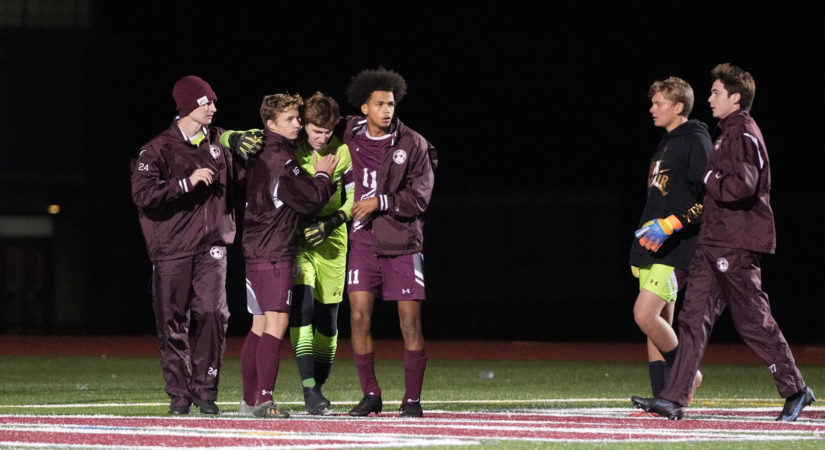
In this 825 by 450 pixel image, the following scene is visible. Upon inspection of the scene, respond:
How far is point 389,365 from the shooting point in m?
18.6

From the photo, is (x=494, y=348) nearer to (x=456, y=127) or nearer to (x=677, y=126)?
(x=456, y=127)

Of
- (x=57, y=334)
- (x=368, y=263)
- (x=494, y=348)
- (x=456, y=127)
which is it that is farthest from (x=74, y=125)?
(x=368, y=263)

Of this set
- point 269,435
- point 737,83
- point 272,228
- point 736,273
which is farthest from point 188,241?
point 737,83

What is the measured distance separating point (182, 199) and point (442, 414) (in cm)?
213

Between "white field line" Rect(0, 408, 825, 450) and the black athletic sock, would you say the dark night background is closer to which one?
the black athletic sock

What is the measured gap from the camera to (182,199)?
9.41 meters

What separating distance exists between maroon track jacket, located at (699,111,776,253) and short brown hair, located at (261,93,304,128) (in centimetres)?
255

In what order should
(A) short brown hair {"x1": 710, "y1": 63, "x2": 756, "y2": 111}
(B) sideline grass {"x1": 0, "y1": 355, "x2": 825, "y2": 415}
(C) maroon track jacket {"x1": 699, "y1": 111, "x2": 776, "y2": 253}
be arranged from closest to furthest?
(C) maroon track jacket {"x1": 699, "y1": 111, "x2": 776, "y2": 253}
(A) short brown hair {"x1": 710, "y1": 63, "x2": 756, "y2": 111}
(B) sideline grass {"x1": 0, "y1": 355, "x2": 825, "y2": 415}

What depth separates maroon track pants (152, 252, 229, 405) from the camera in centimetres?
929

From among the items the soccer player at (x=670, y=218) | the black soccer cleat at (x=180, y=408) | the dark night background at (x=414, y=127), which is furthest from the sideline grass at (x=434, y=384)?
the dark night background at (x=414, y=127)

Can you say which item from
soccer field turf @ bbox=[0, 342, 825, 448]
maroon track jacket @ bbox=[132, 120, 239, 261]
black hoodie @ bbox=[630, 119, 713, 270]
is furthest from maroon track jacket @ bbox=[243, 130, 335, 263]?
black hoodie @ bbox=[630, 119, 713, 270]

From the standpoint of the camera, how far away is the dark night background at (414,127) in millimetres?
31328

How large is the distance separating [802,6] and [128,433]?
2120 centimetres

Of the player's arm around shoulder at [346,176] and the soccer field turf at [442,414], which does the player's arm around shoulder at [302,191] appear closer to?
the player's arm around shoulder at [346,176]
